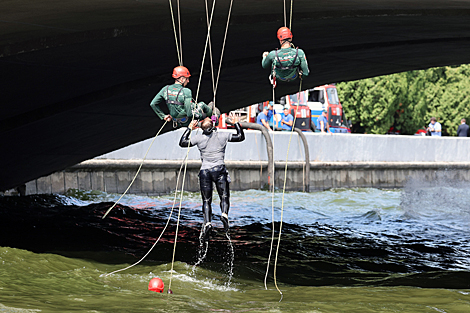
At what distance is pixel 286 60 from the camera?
26.0 ft

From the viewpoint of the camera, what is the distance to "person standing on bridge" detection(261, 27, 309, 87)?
26.0ft

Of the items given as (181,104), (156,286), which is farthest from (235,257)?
(181,104)

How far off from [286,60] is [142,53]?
4685mm

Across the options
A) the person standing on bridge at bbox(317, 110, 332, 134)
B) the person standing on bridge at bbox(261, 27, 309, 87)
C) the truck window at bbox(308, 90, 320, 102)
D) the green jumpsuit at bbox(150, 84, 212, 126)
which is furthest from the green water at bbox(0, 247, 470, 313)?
the truck window at bbox(308, 90, 320, 102)

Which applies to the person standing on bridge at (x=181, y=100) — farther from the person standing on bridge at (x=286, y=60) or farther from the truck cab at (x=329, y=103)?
the truck cab at (x=329, y=103)

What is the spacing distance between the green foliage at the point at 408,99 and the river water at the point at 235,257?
65.5 feet

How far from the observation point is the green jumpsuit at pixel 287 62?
7938 millimetres

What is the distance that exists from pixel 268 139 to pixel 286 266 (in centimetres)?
1235

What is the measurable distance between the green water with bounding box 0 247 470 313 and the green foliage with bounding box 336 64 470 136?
34.2 meters

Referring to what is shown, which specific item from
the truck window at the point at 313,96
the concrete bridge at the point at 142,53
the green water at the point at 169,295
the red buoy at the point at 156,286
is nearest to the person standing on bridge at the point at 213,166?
the green water at the point at 169,295

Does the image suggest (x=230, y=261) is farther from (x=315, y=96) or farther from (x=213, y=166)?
(x=315, y=96)

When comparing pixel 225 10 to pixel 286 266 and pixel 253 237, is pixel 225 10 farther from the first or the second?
pixel 253 237

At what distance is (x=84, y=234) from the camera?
47.5 ft

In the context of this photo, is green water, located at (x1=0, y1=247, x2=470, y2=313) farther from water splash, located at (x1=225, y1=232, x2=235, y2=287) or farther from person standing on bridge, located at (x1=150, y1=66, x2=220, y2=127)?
person standing on bridge, located at (x1=150, y1=66, x2=220, y2=127)
